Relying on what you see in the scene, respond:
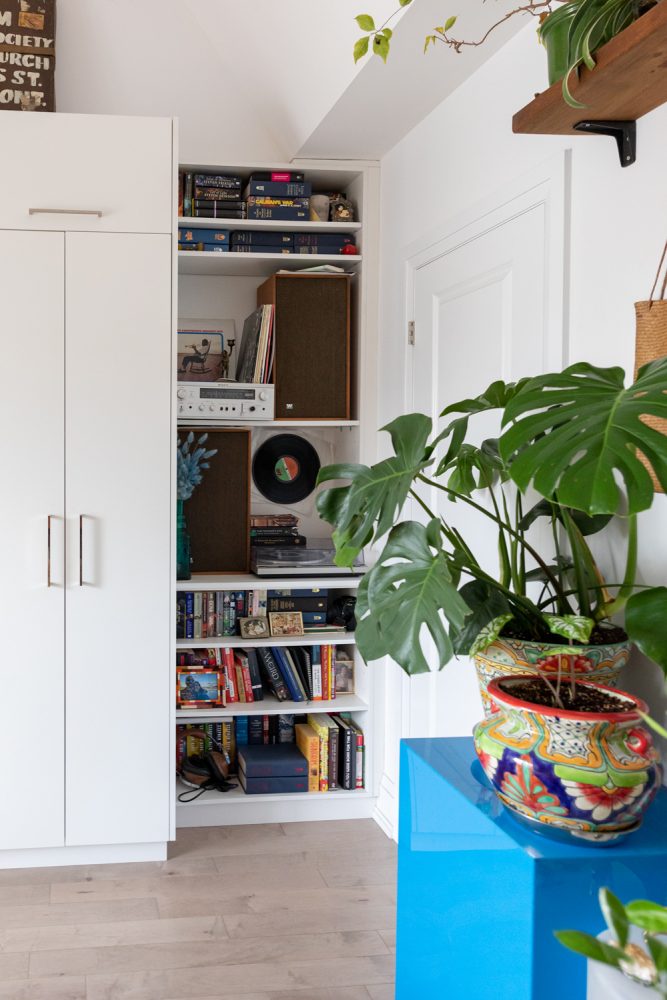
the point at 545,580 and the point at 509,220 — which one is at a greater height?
the point at 509,220

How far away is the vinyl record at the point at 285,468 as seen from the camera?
391 centimetres

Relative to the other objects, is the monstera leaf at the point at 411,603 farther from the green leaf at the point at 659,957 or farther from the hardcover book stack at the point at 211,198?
the hardcover book stack at the point at 211,198

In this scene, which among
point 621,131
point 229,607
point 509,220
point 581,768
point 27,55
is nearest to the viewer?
point 581,768

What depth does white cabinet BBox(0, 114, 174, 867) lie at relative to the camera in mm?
3072

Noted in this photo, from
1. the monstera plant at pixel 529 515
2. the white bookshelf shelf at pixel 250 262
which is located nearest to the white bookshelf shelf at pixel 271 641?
the white bookshelf shelf at pixel 250 262

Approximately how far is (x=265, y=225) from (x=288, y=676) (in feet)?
5.42

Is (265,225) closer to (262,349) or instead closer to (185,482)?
(262,349)

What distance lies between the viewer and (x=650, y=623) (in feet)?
4.66

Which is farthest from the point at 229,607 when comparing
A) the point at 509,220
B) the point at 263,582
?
the point at 509,220

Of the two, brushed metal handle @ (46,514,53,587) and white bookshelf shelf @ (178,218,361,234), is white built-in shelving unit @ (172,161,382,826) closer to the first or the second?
white bookshelf shelf @ (178,218,361,234)

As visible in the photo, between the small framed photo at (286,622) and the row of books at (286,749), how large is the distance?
371 millimetres

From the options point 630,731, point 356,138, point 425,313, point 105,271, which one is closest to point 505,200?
point 425,313

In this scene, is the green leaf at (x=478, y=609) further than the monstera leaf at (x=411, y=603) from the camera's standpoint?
Yes

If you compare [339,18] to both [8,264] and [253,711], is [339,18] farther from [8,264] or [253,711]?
[253,711]
